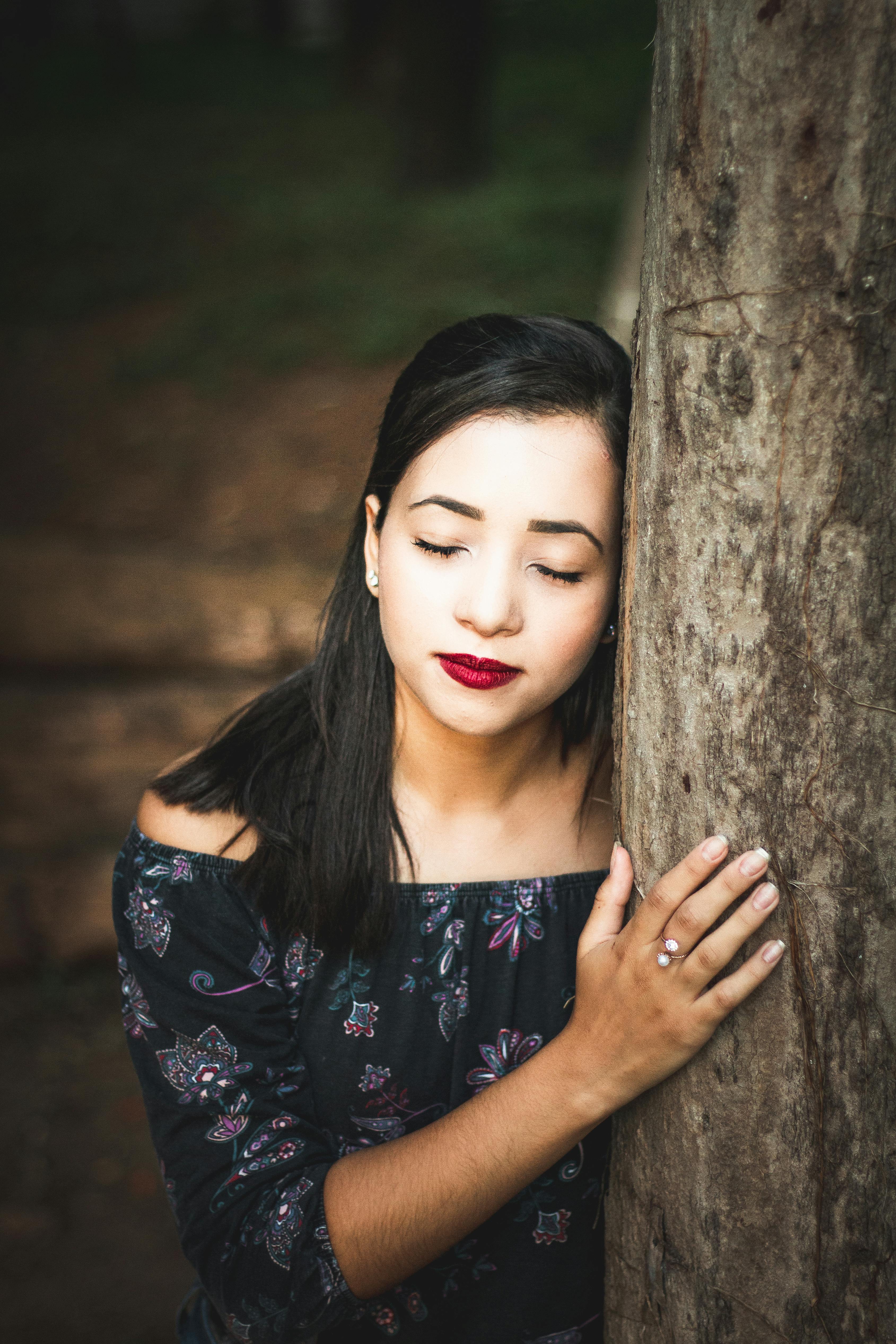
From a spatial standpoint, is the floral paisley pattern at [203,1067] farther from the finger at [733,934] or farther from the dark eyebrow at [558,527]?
the dark eyebrow at [558,527]

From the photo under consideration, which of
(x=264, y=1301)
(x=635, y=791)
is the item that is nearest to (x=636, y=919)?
(x=635, y=791)

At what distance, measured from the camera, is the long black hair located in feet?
5.31

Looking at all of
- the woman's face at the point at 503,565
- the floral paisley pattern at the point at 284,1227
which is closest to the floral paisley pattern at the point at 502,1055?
the floral paisley pattern at the point at 284,1227

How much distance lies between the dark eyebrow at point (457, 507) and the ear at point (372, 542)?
0.79 feet

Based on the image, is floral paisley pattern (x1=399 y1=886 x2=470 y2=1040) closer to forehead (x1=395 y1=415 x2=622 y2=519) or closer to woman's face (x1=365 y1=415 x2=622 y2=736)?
woman's face (x1=365 y1=415 x2=622 y2=736)

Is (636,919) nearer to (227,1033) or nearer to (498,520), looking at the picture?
(498,520)

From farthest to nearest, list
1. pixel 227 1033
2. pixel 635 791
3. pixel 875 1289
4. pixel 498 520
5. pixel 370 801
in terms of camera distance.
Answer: pixel 370 801
pixel 227 1033
pixel 498 520
pixel 635 791
pixel 875 1289

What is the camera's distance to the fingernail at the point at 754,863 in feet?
3.94

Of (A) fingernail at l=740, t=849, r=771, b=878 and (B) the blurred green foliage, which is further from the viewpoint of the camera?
(B) the blurred green foliage

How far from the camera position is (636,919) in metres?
1.29

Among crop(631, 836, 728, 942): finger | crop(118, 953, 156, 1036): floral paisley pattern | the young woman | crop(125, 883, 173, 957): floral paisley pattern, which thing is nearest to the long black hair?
the young woman

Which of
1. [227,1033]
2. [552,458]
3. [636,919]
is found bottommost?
[227,1033]

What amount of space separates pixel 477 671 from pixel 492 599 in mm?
134

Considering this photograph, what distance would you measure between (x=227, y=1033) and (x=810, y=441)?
124 cm
